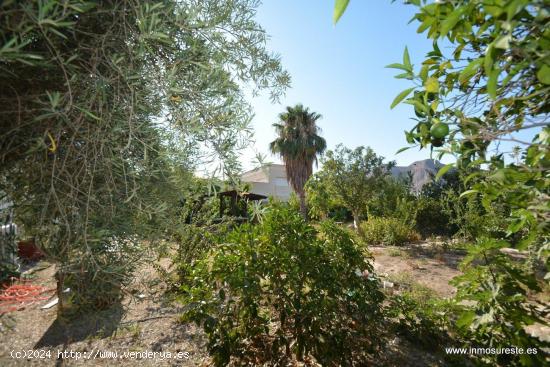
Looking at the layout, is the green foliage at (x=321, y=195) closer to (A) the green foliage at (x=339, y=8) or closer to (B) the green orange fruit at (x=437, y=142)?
(B) the green orange fruit at (x=437, y=142)

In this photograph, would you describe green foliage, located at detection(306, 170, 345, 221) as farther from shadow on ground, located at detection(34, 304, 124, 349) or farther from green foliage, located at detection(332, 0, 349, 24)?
green foliage, located at detection(332, 0, 349, 24)

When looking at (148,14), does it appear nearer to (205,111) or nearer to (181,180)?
(205,111)

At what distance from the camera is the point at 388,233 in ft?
42.3

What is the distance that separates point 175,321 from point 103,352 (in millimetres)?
1045

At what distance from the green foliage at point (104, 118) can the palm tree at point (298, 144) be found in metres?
23.4

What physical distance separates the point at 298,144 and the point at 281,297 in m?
22.3

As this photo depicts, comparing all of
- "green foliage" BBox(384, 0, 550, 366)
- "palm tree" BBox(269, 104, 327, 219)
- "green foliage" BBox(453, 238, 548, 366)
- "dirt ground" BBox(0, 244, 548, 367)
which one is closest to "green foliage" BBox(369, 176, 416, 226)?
"palm tree" BBox(269, 104, 327, 219)

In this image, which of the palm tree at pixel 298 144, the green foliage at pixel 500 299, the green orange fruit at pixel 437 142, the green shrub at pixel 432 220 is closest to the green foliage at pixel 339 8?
the green orange fruit at pixel 437 142

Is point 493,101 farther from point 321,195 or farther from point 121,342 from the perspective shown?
point 321,195

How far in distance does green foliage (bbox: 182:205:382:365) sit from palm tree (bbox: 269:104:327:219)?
21.6m

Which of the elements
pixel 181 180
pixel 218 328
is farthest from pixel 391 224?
pixel 181 180

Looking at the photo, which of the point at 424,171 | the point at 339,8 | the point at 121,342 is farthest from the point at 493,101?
the point at 424,171

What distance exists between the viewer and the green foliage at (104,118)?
1020 mm

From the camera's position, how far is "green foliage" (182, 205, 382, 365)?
257 centimetres
